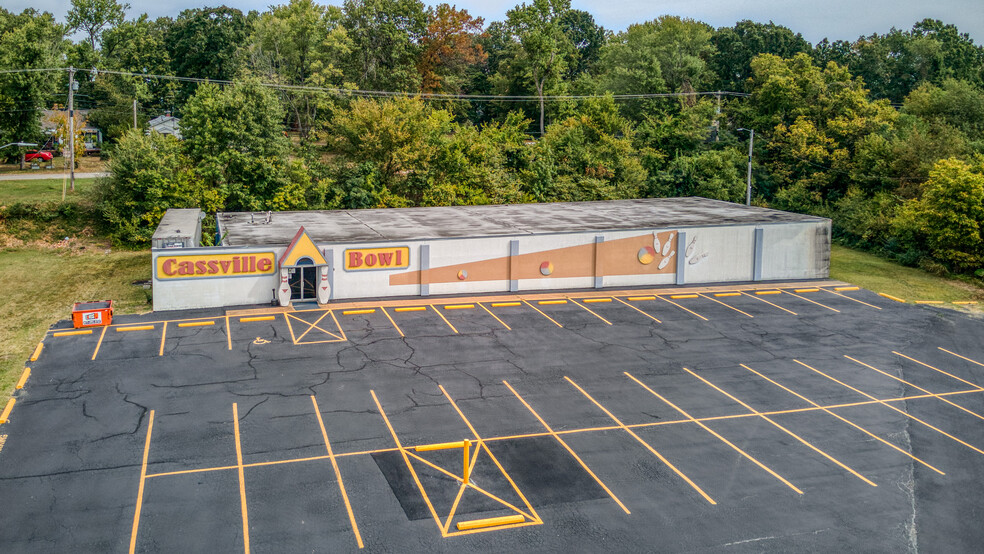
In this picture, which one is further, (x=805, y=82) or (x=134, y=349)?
(x=805, y=82)

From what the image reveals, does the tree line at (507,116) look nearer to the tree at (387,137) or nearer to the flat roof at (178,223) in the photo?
the tree at (387,137)

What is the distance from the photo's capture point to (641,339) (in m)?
29.0

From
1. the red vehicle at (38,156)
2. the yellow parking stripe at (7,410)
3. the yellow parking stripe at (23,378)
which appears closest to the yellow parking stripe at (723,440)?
the yellow parking stripe at (7,410)

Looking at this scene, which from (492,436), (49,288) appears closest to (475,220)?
(49,288)

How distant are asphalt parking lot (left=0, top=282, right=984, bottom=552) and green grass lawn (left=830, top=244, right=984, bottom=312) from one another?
26.2ft

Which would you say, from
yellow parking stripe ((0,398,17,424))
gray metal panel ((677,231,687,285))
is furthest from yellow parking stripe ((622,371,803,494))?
yellow parking stripe ((0,398,17,424))

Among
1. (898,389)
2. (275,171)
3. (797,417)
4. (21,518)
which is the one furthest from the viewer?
(275,171)

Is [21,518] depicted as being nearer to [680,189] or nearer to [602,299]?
[602,299]

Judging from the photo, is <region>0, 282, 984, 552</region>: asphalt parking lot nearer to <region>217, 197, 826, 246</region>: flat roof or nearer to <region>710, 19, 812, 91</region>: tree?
<region>217, 197, 826, 246</region>: flat roof

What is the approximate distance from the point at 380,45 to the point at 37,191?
3756cm

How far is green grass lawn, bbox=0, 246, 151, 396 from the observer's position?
88.8 ft

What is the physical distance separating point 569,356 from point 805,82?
5113 cm

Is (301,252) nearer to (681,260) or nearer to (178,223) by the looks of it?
(178,223)

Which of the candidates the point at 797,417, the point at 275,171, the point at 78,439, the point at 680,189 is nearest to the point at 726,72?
the point at 680,189
